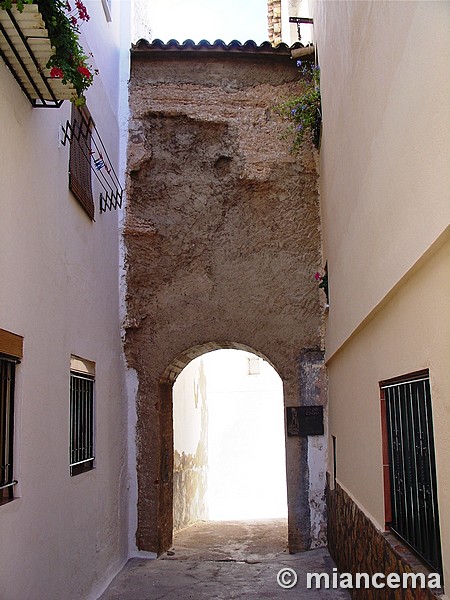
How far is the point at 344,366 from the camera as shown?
672 centimetres

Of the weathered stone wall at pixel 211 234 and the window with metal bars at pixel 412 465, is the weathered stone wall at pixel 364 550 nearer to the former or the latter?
the window with metal bars at pixel 412 465

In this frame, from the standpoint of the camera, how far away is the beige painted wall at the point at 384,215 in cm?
286

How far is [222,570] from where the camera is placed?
7.59 metres

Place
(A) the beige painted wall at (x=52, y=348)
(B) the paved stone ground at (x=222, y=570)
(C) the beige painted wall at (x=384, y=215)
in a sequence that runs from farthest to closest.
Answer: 1. (B) the paved stone ground at (x=222, y=570)
2. (A) the beige painted wall at (x=52, y=348)
3. (C) the beige painted wall at (x=384, y=215)

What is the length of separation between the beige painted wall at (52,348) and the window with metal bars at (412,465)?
2464mm

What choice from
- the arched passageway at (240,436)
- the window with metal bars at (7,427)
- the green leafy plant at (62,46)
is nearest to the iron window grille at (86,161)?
the green leafy plant at (62,46)

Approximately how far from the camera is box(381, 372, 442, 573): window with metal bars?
10.7ft

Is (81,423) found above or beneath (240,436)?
above

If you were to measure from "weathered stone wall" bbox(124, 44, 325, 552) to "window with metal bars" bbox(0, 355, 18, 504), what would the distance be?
160 inches

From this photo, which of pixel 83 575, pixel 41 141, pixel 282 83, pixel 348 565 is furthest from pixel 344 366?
pixel 282 83

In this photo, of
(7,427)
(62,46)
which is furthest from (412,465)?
(62,46)

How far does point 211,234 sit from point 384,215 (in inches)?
200

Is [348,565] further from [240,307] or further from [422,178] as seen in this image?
[422,178]

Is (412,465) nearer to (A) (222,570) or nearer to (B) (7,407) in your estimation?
(B) (7,407)
